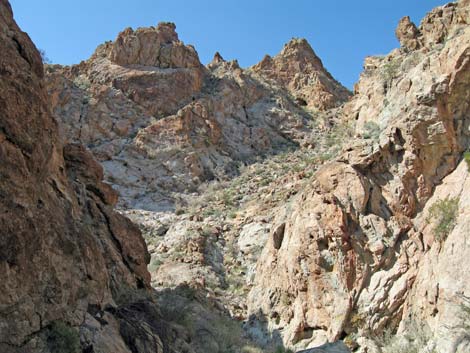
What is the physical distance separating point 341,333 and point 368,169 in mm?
4675

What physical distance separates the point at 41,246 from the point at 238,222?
1453 cm

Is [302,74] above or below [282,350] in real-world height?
above

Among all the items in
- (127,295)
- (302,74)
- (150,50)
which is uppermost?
(302,74)

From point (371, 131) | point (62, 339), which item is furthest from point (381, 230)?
point (62, 339)

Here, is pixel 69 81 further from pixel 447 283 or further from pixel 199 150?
pixel 447 283

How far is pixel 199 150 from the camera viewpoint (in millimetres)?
28281

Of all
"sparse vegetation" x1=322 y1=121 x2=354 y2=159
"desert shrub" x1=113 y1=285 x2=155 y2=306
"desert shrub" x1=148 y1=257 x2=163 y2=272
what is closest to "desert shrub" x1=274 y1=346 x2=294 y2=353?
"desert shrub" x1=113 y1=285 x2=155 y2=306

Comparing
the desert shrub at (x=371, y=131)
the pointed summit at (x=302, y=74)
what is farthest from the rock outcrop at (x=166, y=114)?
the desert shrub at (x=371, y=131)

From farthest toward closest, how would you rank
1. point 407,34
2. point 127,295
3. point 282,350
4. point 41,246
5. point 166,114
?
point 166,114
point 407,34
point 282,350
point 127,295
point 41,246

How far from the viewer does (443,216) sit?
41.4 ft

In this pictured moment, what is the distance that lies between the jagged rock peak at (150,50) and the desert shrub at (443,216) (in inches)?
946

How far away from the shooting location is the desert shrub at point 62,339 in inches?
245

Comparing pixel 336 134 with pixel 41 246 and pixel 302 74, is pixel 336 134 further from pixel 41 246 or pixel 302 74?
pixel 41 246

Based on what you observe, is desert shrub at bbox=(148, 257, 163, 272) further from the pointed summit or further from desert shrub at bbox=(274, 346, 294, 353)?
the pointed summit
